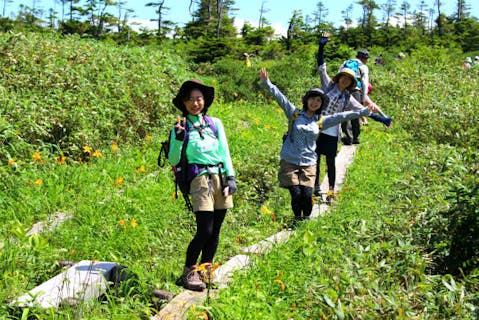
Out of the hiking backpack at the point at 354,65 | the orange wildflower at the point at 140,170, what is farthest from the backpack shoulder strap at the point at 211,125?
the hiking backpack at the point at 354,65

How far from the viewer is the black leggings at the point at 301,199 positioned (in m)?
6.23

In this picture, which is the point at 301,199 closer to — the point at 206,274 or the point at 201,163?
the point at 201,163

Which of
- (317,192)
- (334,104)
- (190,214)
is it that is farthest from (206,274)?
(334,104)

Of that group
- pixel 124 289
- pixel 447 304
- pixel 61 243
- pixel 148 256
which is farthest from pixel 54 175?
pixel 447 304

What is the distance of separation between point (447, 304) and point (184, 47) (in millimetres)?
20920

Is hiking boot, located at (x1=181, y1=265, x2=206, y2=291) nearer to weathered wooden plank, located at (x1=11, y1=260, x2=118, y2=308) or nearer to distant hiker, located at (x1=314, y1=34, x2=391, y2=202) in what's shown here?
weathered wooden plank, located at (x1=11, y1=260, x2=118, y2=308)

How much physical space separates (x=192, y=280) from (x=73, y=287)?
2.98ft

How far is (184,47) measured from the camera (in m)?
23.5

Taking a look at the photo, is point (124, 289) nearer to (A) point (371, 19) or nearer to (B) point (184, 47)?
(B) point (184, 47)

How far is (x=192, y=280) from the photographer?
4.49 metres

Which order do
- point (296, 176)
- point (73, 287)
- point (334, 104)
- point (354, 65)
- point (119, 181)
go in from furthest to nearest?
point (354, 65)
point (334, 104)
point (119, 181)
point (296, 176)
point (73, 287)

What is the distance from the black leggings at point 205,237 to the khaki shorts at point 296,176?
5.56 ft

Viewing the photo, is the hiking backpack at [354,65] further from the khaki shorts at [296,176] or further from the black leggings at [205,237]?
the black leggings at [205,237]

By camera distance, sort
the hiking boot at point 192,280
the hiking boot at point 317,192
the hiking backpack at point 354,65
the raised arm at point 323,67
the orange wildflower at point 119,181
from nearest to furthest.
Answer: the hiking boot at point 192,280 < the orange wildflower at point 119,181 < the hiking boot at point 317,192 < the raised arm at point 323,67 < the hiking backpack at point 354,65
